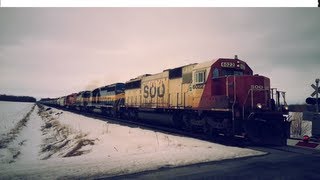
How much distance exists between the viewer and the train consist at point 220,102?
11.8 m

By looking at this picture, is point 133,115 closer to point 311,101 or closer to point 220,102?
point 220,102

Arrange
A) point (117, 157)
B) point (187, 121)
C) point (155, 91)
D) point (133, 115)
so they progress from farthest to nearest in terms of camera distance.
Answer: point (133, 115), point (155, 91), point (187, 121), point (117, 157)

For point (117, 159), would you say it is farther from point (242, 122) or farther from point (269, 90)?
point (269, 90)

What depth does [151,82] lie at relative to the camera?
67.6 feet

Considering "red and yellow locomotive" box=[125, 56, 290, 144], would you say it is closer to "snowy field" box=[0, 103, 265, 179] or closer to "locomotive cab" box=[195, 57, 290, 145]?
"locomotive cab" box=[195, 57, 290, 145]

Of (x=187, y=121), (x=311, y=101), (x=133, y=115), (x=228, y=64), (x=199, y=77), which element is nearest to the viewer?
(x=311, y=101)

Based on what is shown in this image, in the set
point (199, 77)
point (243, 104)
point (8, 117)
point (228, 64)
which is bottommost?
point (8, 117)

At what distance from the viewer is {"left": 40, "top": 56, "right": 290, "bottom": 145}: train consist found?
1177cm

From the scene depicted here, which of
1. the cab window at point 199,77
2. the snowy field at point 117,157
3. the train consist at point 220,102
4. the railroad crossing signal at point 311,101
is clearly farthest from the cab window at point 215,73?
the railroad crossing signal at point 311,101

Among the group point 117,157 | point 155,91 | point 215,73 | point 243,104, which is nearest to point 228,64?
point 215,73

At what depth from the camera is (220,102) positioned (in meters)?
12.7

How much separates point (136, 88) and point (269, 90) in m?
12.6

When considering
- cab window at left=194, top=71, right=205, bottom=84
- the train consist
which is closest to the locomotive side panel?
the train consist

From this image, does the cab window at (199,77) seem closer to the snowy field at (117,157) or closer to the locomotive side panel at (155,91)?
the snowy field at (117,157)
